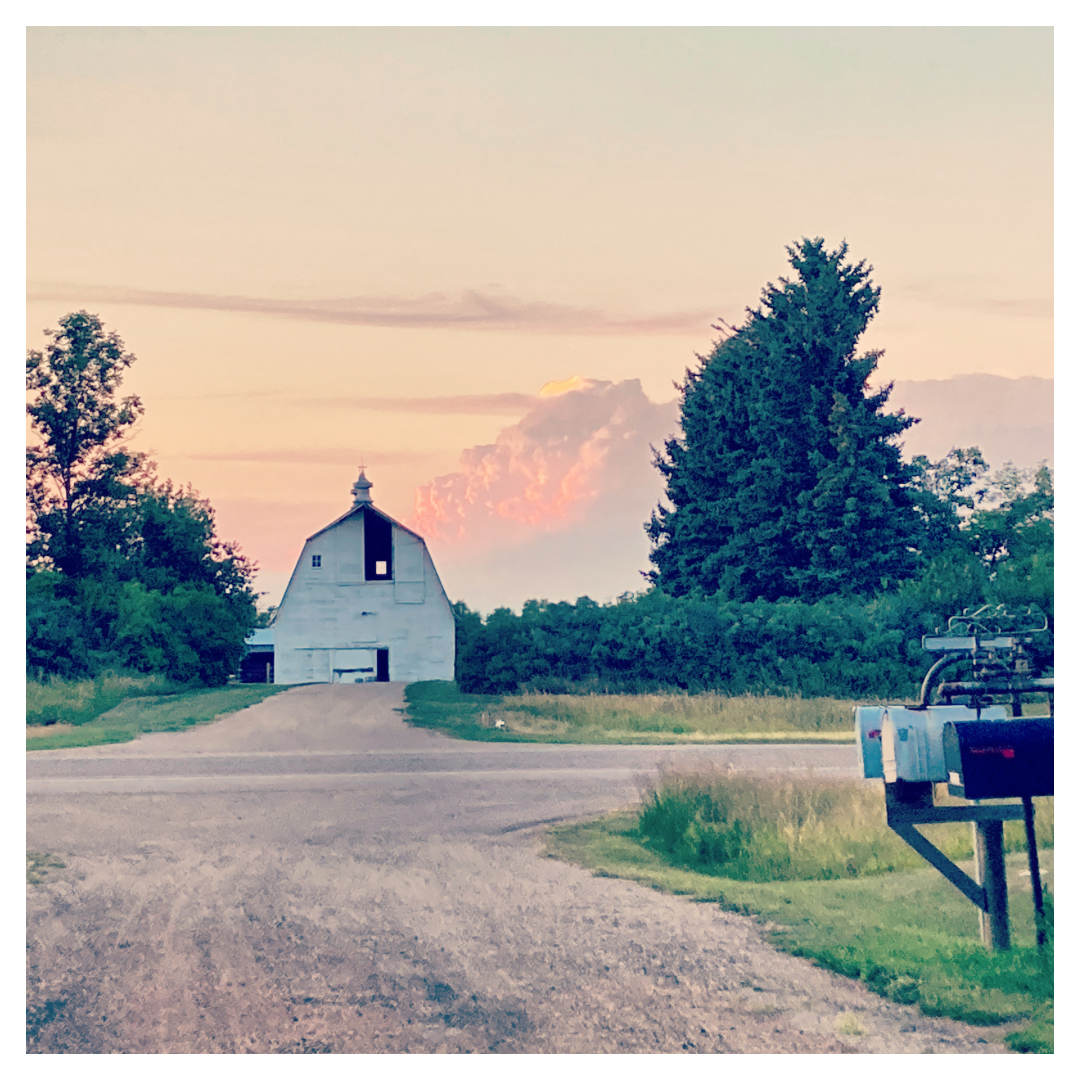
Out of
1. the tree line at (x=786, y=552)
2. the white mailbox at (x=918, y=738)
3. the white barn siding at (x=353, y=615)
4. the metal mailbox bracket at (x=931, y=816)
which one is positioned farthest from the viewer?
the tree line at (x=786, y=552)

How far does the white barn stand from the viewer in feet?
28.8

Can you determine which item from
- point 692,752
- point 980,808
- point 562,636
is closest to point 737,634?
point 562,636

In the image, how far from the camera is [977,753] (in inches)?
197

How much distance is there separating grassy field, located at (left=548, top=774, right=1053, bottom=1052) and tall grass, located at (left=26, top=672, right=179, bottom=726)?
7673 mm

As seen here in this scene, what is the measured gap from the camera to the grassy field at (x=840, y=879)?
5273 millimetres

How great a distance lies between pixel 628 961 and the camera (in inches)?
230

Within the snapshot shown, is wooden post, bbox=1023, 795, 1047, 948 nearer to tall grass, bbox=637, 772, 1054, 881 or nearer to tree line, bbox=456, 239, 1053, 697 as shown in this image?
tall grass, bbox=637, 772, 1054, 881

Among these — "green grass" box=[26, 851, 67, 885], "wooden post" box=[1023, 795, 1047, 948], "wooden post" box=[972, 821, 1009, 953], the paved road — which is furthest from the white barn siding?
"wooden post" box=[1023, 795, 1047, 948]

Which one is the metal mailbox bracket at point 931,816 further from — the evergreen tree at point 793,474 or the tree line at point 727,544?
the evergreen tree at point 793,474

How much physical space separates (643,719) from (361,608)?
9475 millimetres

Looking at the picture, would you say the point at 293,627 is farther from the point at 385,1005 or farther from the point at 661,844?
the point at 385,1005

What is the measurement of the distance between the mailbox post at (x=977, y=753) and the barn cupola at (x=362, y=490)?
13.1ft

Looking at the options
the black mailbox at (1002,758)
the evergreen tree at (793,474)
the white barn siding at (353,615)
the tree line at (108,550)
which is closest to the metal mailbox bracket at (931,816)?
the black mailbox at (1002,758)
